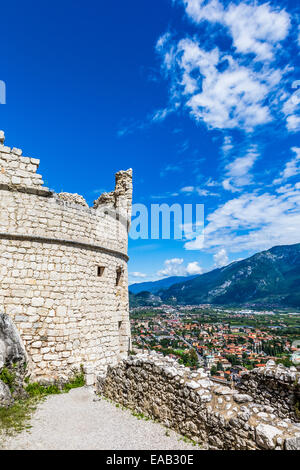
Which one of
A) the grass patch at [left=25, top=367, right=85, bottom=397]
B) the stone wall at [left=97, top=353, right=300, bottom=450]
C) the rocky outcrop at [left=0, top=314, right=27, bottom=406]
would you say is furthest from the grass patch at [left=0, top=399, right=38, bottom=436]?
the stone wall at [left=97, top=353, right=300, bottom=450]

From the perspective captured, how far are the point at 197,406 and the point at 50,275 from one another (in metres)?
5.44

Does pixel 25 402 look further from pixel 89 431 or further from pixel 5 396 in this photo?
pixel 89 431

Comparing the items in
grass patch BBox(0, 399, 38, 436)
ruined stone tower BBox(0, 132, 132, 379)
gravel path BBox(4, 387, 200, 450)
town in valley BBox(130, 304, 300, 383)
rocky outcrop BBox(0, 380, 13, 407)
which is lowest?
town in valley BBox(130, 304, 300, 383)

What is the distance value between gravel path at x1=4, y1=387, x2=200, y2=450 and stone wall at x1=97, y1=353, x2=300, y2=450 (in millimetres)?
290

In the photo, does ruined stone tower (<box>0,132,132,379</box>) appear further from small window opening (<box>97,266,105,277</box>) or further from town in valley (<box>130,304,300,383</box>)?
town in valley (<box>130,304,300,383</box>)

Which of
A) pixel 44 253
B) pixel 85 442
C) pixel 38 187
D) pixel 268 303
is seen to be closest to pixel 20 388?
pixel 85 442

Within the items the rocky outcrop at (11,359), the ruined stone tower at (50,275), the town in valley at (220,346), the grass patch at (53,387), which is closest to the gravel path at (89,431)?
the grass patch at (53,387)

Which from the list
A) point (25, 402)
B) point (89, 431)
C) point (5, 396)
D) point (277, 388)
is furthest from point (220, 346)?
point (5, 396)

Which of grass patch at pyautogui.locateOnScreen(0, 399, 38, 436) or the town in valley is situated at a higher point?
grass patch at pyautogui.locateOnScreen(0, 399, 38, 436)

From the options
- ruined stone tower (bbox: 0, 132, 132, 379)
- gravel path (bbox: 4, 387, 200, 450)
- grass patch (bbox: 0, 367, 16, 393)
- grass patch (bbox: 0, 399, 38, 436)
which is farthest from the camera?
ruined stone tower (bbox: 0, 132, 132, 379)

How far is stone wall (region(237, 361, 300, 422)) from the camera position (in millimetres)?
6402

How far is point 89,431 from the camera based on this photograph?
5.65m
